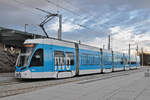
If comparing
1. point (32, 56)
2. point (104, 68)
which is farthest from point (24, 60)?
point (104, 68)

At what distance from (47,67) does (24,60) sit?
1.83m

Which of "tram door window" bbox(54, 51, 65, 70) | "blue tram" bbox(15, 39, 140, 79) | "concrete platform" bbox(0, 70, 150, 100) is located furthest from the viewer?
"tram door window" bbox(54, 51, 65, 70)

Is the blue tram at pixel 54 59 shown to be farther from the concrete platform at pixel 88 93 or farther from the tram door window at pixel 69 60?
the concrete platform at pixel 88 93

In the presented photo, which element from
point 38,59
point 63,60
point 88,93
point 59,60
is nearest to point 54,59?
point 59,60

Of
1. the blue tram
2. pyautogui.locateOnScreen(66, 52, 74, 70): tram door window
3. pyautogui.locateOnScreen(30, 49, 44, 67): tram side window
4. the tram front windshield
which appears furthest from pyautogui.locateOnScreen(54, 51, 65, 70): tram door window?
the tram front windshield

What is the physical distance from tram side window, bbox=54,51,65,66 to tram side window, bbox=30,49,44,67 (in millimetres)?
1477

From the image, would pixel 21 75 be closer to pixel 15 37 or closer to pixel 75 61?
pixel 75 61

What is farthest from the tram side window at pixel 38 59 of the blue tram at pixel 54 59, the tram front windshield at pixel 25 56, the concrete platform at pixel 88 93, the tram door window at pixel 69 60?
the concrete platform at pixel 88 93

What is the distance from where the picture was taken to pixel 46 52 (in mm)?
14523

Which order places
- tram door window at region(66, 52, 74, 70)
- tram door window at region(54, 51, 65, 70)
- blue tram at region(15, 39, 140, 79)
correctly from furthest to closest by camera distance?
tram door window at region(66, 52, 74, 70) < tram door window at region(54, 51, 65, 70) < blue tram at region(15, 39, 140, 79)

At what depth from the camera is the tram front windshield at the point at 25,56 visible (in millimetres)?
13602

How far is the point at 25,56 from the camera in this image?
45.2 ft

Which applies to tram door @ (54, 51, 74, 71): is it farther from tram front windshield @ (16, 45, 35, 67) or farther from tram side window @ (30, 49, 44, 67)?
tram front windshield @ (16, 45, 35, 67)

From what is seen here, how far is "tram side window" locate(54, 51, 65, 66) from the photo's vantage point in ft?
50.3
